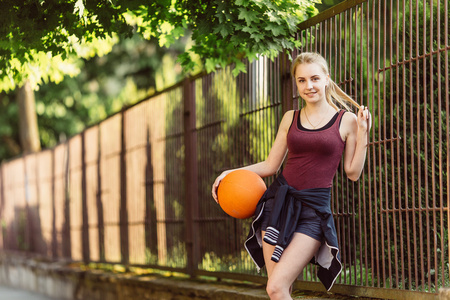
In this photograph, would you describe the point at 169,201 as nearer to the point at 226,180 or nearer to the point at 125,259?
the point at 125,259

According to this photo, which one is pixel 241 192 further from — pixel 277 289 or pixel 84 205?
pixel 84 205

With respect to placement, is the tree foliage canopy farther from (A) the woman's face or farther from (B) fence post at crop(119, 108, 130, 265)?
(B) fence post at crop(119, 108, 130, 265)

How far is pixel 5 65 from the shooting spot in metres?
7.93

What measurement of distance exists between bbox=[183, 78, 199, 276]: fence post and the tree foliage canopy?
110 centimetres

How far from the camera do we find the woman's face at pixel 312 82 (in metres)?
5.15

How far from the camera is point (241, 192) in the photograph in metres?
5.33

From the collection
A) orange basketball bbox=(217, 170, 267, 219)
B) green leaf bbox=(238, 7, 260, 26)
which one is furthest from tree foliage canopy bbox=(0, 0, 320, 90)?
orange basketball bbox=(217, 170, 267, 219)

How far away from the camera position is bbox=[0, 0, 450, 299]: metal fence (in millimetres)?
5297

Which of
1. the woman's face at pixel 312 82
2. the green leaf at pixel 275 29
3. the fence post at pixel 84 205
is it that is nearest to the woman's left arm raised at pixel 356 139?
the woman's face at pixel 312 82

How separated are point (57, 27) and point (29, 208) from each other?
1277 centimetres

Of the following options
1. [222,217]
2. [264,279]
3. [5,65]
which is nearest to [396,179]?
[264,279]

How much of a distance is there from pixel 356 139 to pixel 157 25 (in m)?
3.72

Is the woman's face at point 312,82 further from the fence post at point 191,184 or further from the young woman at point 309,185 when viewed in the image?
the fence post at point 191,184

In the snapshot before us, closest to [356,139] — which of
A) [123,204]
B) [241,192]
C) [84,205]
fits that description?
[241,192]
